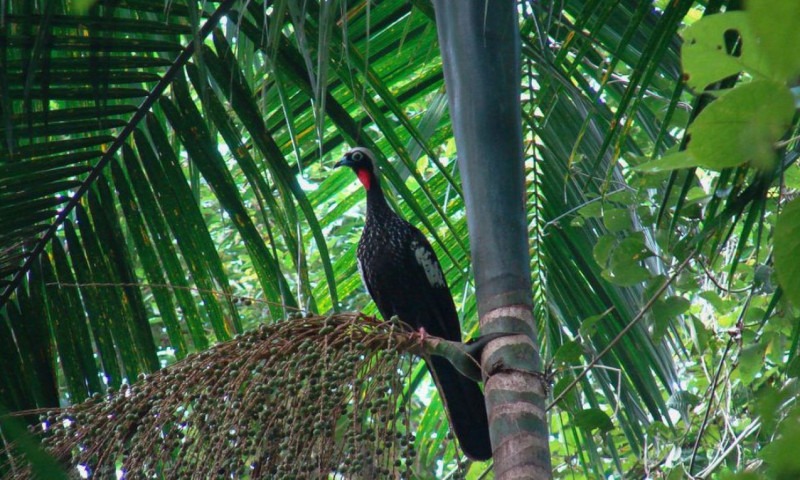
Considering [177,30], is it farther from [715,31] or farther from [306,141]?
[715,31]

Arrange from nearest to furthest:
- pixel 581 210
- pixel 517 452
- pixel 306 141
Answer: pixel 517 452 < pixel 581 210 < pixel 306 141

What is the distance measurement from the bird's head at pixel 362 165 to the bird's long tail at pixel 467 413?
0.87 metres

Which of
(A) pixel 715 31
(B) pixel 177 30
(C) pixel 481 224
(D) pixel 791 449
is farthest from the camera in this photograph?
(B) pixel 177 30

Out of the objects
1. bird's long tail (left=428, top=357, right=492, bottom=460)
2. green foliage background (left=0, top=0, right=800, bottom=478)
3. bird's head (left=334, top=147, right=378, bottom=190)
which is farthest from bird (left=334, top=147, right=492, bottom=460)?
green foliage background (left=0, top=0, right=800, bottom=478)

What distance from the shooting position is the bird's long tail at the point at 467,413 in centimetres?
275

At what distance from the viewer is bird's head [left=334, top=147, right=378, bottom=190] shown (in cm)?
352

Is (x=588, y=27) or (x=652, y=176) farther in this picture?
(x=588, y=27)

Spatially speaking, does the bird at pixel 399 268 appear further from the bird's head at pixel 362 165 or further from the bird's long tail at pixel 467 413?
the bird's long tail at pixel 467 413

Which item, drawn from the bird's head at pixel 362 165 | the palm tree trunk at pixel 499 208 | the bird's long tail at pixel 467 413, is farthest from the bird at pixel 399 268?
the palm tree trunk at pixel 499 208

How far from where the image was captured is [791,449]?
0.49 meters

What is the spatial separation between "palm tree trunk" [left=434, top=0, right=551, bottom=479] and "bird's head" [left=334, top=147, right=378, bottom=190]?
1673mm

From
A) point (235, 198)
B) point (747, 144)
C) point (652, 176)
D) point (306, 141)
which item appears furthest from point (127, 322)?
point (747, 144)

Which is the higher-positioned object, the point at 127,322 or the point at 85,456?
the point at 127,322

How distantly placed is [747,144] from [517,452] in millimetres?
957
